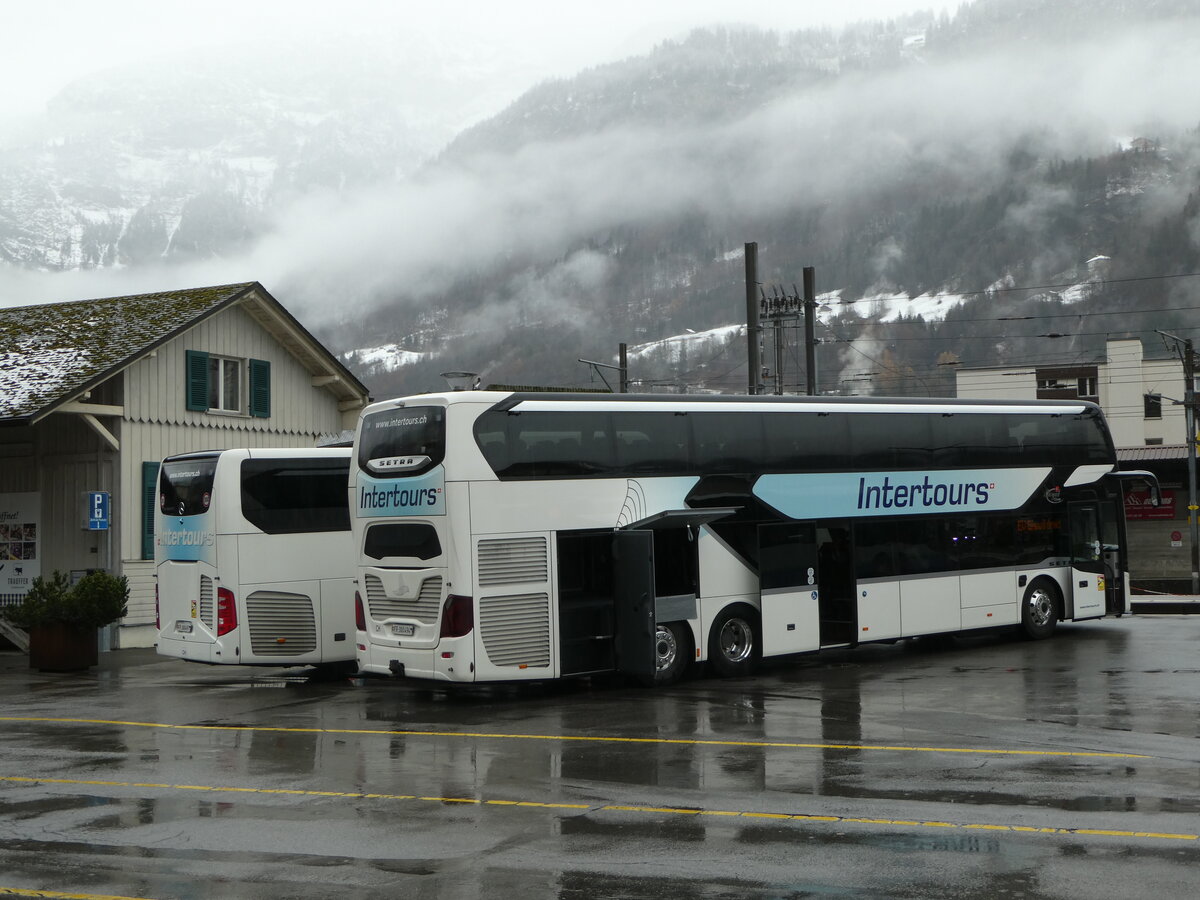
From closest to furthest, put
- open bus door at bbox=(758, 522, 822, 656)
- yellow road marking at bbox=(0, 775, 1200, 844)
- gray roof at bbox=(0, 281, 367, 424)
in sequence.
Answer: yellow road marking at bbox=(0, 775, 1200, 844), open bus door at bbox=(758, 522, 822, 656), gray roof at bbox=(0, 281, 367, 424)

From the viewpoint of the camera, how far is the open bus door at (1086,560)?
24.6 m

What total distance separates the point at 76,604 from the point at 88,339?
305 inches

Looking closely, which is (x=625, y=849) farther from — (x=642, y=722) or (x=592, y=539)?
(x=592, y=539)

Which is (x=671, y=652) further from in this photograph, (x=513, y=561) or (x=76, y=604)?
(x=76, y=604)

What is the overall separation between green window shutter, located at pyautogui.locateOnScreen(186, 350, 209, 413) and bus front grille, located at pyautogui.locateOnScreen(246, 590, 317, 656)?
1020 cm

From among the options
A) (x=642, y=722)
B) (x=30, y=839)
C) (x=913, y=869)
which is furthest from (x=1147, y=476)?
(x=30, y=839)

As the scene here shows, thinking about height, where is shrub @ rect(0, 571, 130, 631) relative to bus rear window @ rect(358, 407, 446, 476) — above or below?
below

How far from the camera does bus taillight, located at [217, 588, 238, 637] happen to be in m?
20.5

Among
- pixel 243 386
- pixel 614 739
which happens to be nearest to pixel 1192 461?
pixel 243 386

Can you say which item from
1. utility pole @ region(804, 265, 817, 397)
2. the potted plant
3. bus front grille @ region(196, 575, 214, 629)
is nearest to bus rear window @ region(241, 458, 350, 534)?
bus front grille @ region(196, 575, 214, 629)

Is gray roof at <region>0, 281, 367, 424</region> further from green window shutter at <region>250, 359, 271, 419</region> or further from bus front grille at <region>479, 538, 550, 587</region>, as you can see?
bus front grille at <region>479, 538, 550, 587</region>

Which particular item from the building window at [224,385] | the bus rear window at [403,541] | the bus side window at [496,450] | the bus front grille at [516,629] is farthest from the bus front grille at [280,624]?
the building window at [224,385]

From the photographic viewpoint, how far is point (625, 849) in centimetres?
905

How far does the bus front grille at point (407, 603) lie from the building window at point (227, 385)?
13.0m
